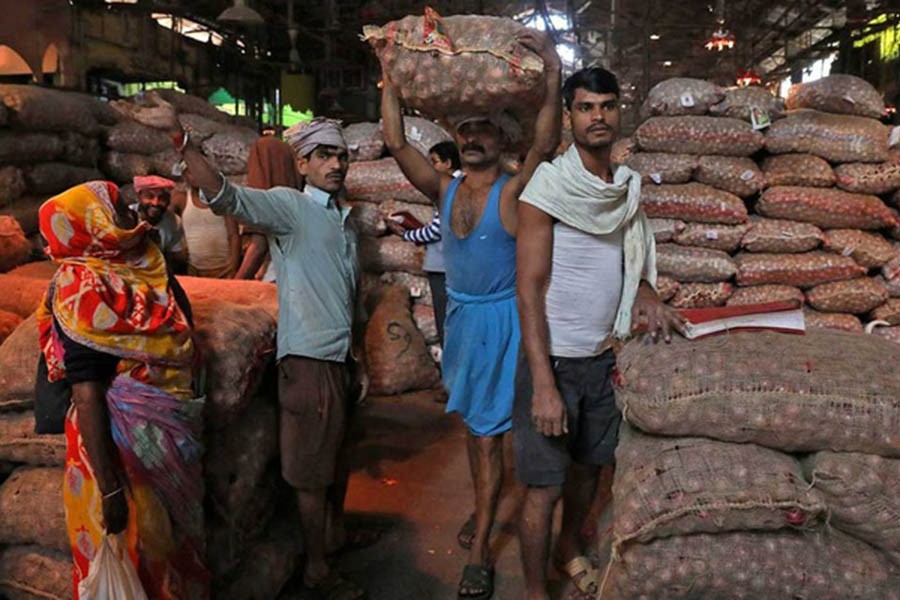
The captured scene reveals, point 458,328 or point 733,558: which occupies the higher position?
point 458,328

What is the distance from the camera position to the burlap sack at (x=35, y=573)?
2131mm

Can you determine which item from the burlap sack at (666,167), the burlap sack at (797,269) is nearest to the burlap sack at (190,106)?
the burlap sack at (666,167)

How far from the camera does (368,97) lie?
14.3 metres

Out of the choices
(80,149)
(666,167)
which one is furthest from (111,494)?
(80,149)

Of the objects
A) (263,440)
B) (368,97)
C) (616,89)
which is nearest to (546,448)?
(263,440)

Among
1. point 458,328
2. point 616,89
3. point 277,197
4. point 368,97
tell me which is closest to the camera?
point 616,89

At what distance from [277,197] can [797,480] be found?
181 centimetres

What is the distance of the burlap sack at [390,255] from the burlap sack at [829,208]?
105 inches

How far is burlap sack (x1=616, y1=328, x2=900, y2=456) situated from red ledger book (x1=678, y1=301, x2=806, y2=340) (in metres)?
0.05

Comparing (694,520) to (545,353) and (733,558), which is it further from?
(545,353)

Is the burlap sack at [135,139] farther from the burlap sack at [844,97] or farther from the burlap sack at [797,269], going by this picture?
the burlap sack at [844,97]

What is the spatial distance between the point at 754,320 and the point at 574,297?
0.55 meters

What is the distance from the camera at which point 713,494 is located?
1.69 m

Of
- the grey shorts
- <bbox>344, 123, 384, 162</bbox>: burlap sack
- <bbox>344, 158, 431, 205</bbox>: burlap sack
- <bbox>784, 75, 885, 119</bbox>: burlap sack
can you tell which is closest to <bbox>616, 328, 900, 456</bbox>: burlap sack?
the grey shorts
